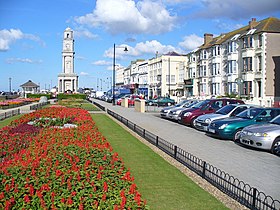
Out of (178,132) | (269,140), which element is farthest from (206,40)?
(269,140)

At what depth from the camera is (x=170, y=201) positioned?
681 centimetres

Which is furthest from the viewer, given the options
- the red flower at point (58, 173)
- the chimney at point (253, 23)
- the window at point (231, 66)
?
the window at point (231, 66)

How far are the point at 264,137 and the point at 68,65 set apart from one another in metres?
82.7

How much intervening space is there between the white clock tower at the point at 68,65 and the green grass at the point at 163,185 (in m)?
80.9

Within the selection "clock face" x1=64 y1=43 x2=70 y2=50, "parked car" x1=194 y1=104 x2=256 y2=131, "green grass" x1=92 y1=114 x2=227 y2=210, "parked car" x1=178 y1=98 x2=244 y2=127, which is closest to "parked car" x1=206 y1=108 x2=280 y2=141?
"parked car" x1=194 y1=104 x2=256 y2=131

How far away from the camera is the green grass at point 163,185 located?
6.70 meters

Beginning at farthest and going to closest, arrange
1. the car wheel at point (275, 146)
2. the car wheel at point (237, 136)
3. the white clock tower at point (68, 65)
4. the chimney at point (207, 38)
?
the white clock tower at point (68, 65) → the chimney at point (207, 38) → the car wheel at point (237, 136) → the car wheel at point (275, 146)

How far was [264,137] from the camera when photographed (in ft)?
40.7

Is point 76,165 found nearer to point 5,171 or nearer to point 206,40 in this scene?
point 5,171

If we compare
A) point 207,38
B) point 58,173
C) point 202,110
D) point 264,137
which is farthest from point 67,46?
point 58,173

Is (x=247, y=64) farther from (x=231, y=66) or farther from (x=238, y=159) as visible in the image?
(x=238, y=159)

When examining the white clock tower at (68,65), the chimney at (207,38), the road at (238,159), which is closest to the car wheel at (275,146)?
the road at (238,159)

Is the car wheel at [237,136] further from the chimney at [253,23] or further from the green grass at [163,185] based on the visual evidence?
the chimney at [253,23]

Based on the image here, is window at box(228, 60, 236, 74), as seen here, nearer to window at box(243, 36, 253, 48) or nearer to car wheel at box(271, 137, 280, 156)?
window at box(243, 36, 253, 48)
